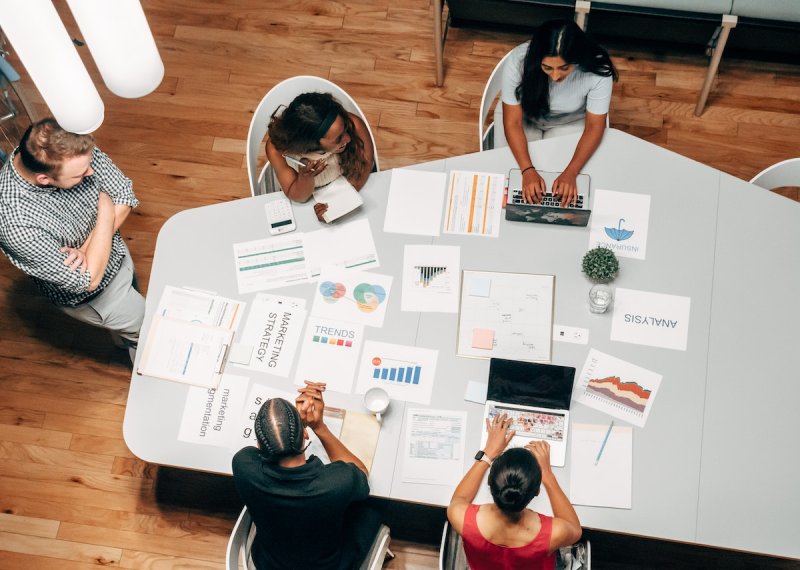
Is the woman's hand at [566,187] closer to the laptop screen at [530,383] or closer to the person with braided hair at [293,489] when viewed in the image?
the laptop screen at [530,383]

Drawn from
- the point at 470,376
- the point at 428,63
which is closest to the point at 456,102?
Result: the point at 428,63

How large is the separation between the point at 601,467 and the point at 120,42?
184 centimetres

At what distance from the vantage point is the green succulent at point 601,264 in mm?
2521

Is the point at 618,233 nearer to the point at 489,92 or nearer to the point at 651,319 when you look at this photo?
the point at 651,319

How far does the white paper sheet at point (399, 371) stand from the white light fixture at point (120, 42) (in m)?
1.31

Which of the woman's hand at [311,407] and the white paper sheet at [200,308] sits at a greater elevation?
the white paper sheet at [200,308]

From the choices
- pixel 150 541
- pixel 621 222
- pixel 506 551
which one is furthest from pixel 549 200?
pixel 150 541

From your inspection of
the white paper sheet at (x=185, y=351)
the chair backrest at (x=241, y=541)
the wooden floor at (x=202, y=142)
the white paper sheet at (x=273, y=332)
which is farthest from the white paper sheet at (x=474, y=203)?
the chair backrest at (x=241, y=541)

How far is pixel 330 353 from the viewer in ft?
8.44

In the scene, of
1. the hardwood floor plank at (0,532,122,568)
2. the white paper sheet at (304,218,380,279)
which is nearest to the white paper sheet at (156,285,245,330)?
the white paper sheet at (304,218,380,279)

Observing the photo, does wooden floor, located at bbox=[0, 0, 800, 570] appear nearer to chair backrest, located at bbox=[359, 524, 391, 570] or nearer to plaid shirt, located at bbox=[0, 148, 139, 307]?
chair backrest, located at bbox=[359, 524, 391, 570]

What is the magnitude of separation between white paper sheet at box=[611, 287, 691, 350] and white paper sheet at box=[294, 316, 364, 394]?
90 centimetres

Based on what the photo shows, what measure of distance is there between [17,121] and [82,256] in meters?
1.36

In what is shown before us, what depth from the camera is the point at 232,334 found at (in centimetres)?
262
